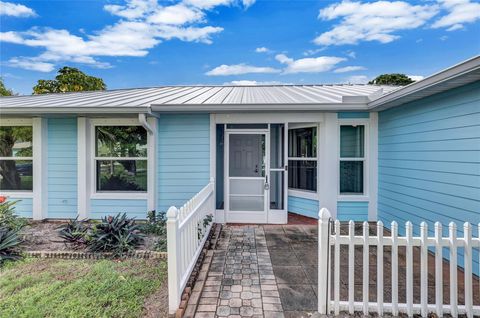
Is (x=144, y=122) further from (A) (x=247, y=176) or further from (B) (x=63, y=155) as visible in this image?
(A) (x=247, y=176)

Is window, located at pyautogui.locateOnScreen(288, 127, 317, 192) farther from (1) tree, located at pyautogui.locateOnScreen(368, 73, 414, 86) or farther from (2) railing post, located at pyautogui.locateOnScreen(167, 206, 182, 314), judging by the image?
(1) tree, located at pyautogui.locateOnScreen(368, 73, 414, 86)

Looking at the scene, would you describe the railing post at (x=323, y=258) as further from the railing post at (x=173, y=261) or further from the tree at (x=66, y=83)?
the tree at (x=66, y=83)

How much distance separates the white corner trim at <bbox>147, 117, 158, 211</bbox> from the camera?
5.12m

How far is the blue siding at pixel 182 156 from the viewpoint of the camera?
5.28 metres

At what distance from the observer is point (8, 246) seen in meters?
3.52

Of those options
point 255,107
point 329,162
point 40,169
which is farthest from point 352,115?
point 40,169

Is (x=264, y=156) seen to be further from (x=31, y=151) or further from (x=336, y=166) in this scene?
(x=31, y=151)

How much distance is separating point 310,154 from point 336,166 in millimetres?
625

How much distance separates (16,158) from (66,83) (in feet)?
55.5

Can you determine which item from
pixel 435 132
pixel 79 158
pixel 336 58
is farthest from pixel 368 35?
pixel 79 158

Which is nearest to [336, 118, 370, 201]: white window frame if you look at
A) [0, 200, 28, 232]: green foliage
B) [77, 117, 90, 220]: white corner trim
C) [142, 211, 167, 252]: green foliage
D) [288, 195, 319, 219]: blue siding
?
[288, 195, 319, 219]: blue siding

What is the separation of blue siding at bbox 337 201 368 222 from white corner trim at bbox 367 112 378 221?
0.41 ft

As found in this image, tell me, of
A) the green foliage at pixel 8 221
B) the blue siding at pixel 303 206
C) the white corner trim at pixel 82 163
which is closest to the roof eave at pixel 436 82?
the blue siding at pixel 303 206

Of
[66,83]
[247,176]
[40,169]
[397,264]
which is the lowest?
[397,264]
